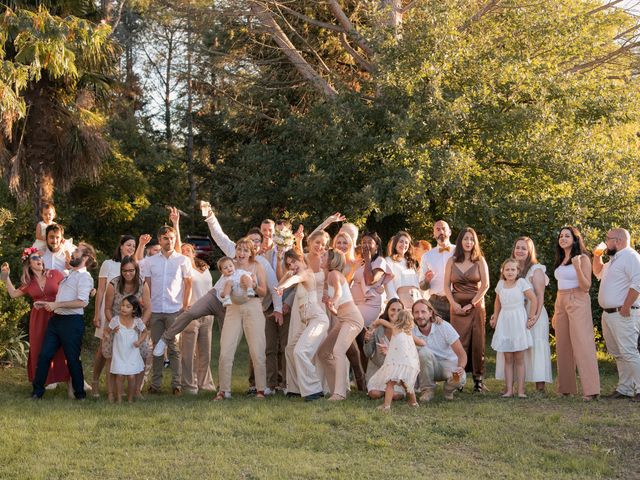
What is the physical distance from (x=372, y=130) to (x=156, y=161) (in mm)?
20053

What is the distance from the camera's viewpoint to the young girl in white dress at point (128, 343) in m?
10.1

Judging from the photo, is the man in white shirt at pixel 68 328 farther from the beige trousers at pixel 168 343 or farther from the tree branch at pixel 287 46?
the tree branch at pixel 287 46

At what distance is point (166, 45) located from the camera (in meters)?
49.3

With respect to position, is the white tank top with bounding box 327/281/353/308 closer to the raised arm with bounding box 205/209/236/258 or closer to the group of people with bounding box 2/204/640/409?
the group of people with bounding box 2/204/640/409

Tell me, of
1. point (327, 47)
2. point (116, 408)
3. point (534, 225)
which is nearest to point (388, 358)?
point (116, 408)

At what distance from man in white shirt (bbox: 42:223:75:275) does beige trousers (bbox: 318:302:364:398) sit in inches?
129

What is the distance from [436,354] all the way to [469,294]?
1.02 meters

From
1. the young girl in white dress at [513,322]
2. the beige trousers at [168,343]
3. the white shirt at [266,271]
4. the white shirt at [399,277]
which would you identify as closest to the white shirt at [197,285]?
the white shirt at [266,271]

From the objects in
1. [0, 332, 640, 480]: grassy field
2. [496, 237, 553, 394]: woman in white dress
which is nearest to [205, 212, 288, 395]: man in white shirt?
[0, 332, 640, 480]: grassy field

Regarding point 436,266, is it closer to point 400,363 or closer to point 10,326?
point 400,363

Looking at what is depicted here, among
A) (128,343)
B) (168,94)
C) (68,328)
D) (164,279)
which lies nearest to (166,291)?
(164,279)

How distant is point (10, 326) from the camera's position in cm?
1308

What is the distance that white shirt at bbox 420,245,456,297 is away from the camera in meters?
11.6

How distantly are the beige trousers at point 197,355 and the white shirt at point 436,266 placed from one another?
274cm
